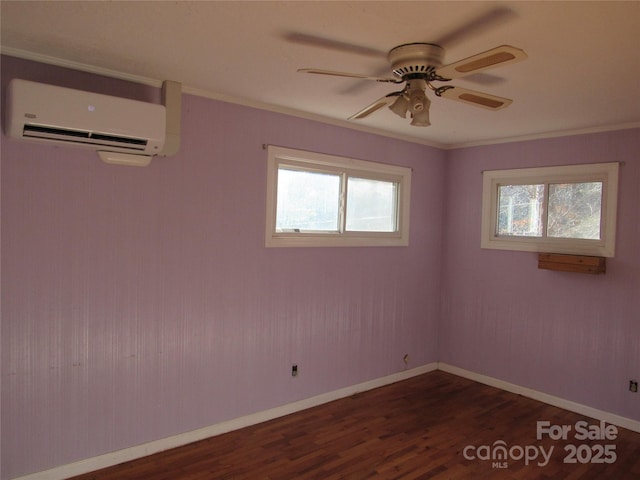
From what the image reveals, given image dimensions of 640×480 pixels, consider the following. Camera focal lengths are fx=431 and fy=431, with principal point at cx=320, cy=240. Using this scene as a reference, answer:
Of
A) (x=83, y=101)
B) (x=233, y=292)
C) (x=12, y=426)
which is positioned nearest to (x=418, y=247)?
(x=233, y=292)

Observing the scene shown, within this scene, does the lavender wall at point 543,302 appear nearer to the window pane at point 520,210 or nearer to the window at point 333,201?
the window pane at point 520,210

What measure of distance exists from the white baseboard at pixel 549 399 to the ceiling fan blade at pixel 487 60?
3250 millimetres

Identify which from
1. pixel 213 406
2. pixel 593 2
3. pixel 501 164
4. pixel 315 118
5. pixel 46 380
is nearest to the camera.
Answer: pixel 593 2

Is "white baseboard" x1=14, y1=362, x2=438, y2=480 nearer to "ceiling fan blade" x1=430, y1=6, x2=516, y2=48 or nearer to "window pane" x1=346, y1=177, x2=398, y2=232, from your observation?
"window pane" x1=346, y1=177, x2=398, y2=232

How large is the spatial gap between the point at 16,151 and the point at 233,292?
1.57m

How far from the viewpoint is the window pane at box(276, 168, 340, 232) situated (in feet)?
11.4

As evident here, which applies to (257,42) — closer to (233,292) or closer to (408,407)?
(233,292)

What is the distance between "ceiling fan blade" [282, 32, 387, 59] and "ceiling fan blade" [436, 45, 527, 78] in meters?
0.46

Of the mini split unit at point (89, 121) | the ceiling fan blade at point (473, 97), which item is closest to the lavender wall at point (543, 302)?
the ceiling fan blade at point (473, 97)

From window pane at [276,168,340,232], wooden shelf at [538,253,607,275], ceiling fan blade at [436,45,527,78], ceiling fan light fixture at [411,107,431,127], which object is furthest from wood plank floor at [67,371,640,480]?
ceiling fan blade at [436,45,527,78]

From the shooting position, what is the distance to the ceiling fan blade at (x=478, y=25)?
1.75 m

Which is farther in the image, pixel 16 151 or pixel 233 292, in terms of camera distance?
pixel 233 292

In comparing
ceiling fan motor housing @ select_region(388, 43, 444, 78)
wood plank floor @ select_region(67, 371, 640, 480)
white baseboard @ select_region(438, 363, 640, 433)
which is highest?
ceiling fan motor housing @ select_region(388, 43, 444, 78)

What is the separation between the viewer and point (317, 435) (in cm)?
316
